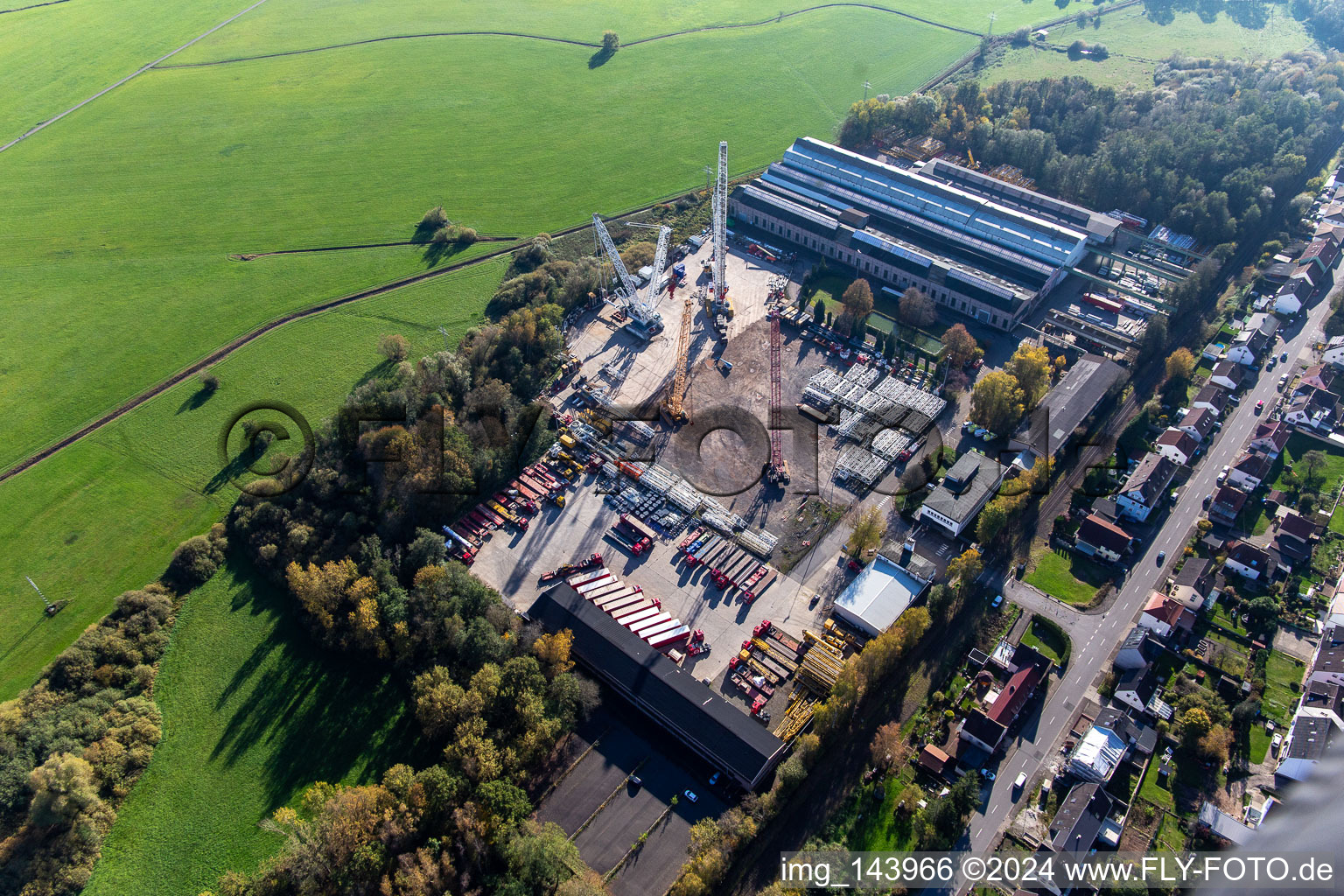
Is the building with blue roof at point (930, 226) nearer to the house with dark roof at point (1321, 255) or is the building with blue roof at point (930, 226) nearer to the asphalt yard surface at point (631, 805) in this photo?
the house with dark roof at point (1321, 255)

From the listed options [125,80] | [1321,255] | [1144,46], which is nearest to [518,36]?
[125,80]

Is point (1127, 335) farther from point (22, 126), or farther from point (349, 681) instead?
point (22, 126)

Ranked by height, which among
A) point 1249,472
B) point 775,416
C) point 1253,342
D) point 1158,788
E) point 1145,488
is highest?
point 1253,342

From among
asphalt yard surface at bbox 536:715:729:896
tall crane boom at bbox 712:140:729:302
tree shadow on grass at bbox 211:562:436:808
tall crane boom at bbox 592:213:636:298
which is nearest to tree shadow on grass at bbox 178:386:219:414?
tree shadow on grass at bbox 211:562:436:808

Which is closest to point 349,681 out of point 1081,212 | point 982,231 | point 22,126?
point 982,231

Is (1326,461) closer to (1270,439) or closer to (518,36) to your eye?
(1270,439)

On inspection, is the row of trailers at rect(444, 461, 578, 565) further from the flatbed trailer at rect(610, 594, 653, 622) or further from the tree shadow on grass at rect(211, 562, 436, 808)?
the flatbed trailer at rect(610, 594, 653, 622)
